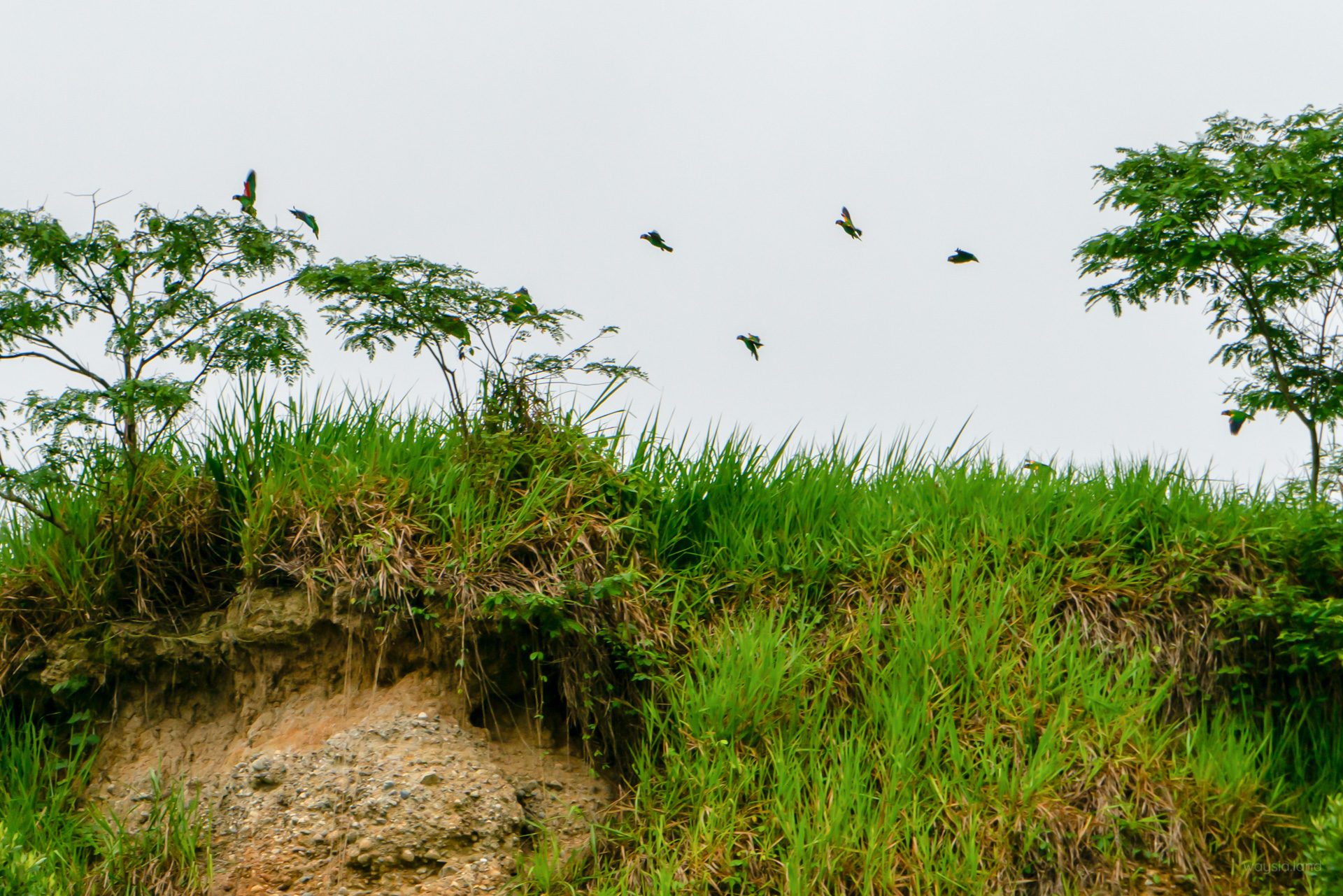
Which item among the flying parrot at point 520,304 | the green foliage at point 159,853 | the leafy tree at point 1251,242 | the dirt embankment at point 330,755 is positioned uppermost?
the leafy tree at point 1251,242

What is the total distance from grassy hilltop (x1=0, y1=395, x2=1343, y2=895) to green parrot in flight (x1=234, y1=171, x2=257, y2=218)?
128 cm

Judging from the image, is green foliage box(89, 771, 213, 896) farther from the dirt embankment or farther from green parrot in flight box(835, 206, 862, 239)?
green parrot in flight box(835, 206, 862, 239)

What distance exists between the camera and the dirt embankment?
14.9ft

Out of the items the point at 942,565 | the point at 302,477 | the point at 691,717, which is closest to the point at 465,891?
the point at 691,717

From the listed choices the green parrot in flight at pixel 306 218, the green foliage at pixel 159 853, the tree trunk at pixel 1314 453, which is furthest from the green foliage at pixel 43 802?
the tree trunk at pixel 1314 453

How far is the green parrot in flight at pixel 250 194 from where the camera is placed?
6.17 m

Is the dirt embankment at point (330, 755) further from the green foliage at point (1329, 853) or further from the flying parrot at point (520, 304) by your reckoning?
the green foliage at point (1329, 853)

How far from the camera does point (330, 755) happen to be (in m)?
4.73

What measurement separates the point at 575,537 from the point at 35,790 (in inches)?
112

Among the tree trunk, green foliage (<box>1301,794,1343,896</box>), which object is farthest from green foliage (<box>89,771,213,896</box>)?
the tree trunk

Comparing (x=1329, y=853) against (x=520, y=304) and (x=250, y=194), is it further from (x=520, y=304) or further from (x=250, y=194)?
(x=250, y=194)

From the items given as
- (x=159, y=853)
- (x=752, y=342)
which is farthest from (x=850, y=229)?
(x=159, y=853)

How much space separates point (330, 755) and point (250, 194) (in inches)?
134

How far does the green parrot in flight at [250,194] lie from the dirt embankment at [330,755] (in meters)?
2.41
